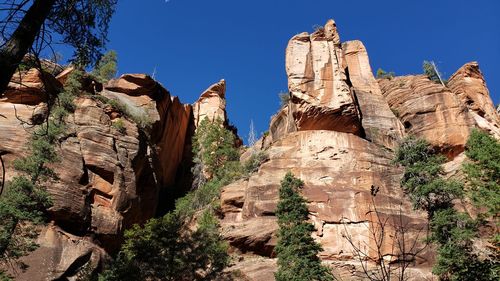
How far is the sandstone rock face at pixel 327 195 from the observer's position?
81.6ft

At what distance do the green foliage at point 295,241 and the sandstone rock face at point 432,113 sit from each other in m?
11.9

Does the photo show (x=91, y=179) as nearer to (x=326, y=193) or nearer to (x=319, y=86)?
(x=326, y=193)

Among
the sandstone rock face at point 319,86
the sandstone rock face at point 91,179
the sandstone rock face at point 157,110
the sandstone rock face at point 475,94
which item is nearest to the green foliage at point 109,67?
the sandstone rock face at point 157,110

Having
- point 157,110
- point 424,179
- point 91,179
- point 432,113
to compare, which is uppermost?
point 157,110

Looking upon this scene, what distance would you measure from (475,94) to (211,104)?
29305 millimetres

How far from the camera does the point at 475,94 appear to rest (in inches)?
1507

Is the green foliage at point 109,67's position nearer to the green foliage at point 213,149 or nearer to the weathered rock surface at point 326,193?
the green foliage at point 213,149

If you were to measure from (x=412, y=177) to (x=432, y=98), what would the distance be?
33.2 feet

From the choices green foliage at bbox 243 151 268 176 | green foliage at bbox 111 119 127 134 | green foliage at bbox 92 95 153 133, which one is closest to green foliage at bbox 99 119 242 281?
green foliage at bbox 243 151 268 176

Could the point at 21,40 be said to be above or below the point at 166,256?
above

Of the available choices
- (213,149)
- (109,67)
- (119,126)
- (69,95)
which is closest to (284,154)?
(119,126)

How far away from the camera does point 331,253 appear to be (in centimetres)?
2400

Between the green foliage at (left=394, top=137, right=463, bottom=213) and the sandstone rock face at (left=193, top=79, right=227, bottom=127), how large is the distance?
90.5ft

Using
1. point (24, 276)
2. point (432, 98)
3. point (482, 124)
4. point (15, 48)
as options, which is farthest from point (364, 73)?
point (15, 48)
